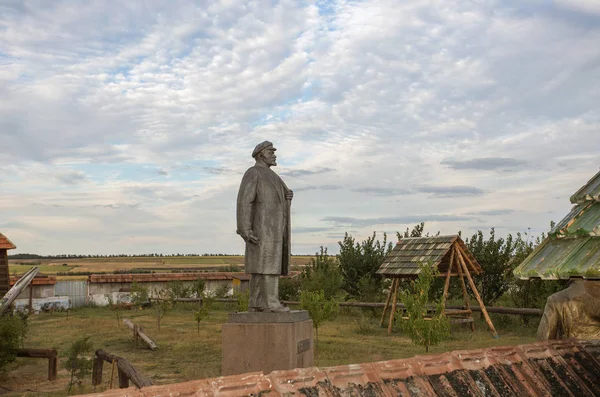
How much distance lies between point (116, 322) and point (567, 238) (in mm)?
23096

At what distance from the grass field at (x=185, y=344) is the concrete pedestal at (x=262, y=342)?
12.5ft

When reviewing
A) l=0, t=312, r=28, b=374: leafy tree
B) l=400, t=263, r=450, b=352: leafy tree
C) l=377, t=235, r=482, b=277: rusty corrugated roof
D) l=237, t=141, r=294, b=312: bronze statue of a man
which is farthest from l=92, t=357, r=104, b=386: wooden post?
l=377, t=235, r=482, b=277: rusty corrugated roof

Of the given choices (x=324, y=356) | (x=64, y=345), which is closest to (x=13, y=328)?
(x=64, y=345)

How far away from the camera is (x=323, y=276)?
2344 centimetres

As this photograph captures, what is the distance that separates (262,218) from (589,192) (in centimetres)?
603

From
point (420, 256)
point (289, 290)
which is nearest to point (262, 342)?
point (420, 256)

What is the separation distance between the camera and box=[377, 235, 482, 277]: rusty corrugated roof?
16.5 meters

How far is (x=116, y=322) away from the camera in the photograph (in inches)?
915

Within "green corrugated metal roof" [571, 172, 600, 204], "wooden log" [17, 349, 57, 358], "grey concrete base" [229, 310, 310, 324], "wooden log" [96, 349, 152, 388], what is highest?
"green corrugated metal roof" [571, 172, 600, 204]

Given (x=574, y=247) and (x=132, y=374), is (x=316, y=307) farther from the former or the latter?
(x=574, y=247)

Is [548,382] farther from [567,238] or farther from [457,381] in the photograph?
[567,238]

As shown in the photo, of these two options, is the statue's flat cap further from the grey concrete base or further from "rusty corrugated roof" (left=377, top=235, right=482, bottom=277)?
"rusty corrugated roof" (left=377, top=235, right=482, bottom=277)

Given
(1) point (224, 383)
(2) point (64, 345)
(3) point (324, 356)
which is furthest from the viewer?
(2) point (64, 345)

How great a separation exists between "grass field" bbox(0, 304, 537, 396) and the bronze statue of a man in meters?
3.94
